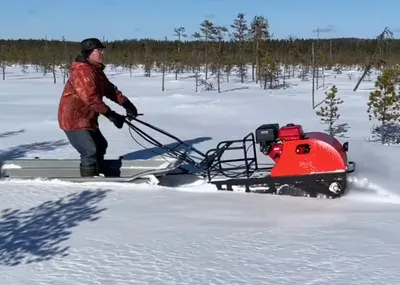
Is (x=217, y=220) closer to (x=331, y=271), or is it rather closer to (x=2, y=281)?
(x=331, y=271)

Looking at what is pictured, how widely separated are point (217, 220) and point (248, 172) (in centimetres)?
112

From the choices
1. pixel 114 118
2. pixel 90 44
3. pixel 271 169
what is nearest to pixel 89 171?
pixel 114 118

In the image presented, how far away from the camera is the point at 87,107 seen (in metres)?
6.11

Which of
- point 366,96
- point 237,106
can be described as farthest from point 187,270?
point 366,96

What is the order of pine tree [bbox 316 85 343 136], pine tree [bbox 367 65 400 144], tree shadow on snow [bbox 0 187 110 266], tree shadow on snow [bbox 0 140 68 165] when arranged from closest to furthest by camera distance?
tree shadow on snow [bbox 0 187 110 266] < tree shadow on snow [bbox 0 140 68 165] < pine tree [bbox 367 65 400 144] < pine tree [bbox 316 85 343 136]

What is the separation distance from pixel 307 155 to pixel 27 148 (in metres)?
4.92

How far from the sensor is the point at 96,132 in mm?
6316

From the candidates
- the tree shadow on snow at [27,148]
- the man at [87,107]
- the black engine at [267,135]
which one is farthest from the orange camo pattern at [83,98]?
the tree shadow on snow at [27,148]

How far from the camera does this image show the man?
234 inches

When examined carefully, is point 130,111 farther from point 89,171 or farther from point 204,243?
point 204,243

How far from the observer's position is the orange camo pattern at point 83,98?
5941mm

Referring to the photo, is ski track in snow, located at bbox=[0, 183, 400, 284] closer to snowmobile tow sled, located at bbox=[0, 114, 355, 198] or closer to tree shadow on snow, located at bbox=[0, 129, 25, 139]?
snowmobile tow sled, located at bbox=[0, 114, 355, 198]

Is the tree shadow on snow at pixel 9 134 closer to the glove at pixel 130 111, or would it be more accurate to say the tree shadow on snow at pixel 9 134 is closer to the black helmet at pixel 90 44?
the glove at pixel 130 111

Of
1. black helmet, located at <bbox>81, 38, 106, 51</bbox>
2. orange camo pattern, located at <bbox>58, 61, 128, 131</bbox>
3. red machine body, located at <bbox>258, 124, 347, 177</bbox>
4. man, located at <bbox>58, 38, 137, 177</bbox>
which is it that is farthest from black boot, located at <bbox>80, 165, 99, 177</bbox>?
red machine body, located at <bbox>258, 124, 347, 177</bbox>
